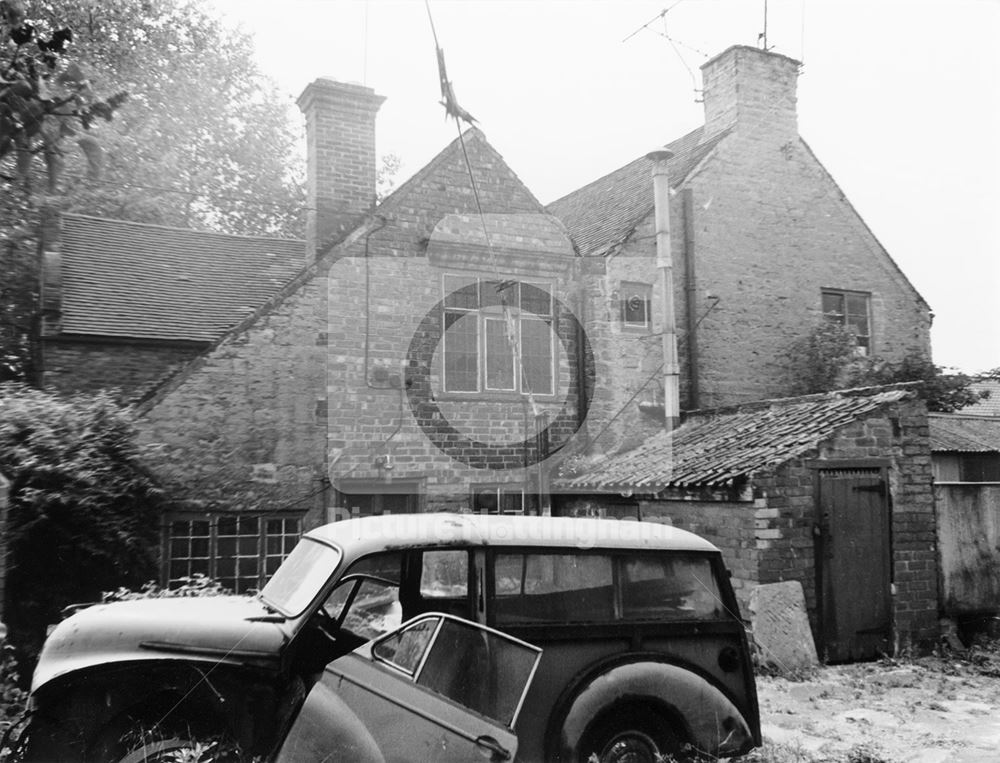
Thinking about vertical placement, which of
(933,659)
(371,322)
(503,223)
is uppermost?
(503,223)

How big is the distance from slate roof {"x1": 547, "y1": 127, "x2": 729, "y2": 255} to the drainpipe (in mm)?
510

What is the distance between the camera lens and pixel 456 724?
15.2 feet

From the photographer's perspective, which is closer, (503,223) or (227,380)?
(227,380)

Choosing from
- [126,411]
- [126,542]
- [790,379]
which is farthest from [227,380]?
[790,379]

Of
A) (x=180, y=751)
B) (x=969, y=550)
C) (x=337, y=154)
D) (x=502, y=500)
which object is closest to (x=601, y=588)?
(x=180, y=751)

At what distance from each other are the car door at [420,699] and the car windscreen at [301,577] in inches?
18.8

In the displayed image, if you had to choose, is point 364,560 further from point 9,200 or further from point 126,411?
point 9,200

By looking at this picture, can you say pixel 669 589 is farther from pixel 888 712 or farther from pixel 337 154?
pixel 337 154

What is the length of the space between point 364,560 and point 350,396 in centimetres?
667

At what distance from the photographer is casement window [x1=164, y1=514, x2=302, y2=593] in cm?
1074

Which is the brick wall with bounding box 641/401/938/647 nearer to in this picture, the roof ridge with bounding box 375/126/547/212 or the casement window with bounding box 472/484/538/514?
the casement window with bounding box 472/484/538/514

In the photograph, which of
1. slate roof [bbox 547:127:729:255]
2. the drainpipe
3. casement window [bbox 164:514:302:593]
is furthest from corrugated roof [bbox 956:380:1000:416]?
casement window [bbox 164:514:302:593]

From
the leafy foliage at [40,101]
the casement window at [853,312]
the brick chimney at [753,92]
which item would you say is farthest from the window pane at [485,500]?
the leafy foliage at [40,101]

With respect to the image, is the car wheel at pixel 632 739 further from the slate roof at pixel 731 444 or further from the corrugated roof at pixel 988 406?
the corrugated roof at pixel 988 406
